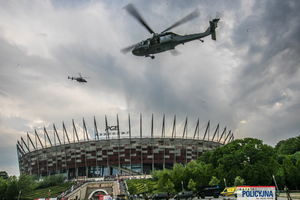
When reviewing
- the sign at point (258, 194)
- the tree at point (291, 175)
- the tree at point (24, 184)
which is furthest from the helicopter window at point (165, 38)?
the tree at point (24, 184)

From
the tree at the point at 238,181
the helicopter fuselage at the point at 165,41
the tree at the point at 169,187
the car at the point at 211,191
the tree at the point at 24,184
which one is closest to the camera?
the helicopter fuselage at the point at 165,41

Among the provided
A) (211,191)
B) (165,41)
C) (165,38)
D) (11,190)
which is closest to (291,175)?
(211,191)

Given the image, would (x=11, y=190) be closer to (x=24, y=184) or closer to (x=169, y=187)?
(x=24, y=184)

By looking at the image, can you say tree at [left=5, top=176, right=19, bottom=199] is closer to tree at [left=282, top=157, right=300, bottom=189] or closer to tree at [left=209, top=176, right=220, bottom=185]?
tree at [left=209, top=176, right=220, bottom=185]

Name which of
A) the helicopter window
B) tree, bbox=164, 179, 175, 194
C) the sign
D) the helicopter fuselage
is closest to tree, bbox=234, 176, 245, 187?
tree, bbox=164, 179, 175, 194

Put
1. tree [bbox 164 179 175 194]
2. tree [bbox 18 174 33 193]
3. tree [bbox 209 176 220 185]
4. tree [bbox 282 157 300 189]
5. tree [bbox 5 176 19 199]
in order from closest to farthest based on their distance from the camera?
tree [bbox 164 179 175 194]
tree [bbox 209 176 220 185]
tree [bbox 282 157 300 189]
tree [bbox 5 176 19 199]
tree [bbox 18 174 33 193]

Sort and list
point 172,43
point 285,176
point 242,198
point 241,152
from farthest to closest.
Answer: point 241,152 < point 285,176 < point 172,43 < point 242,198

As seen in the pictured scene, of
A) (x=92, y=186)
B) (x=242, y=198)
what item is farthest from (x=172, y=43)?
(x=92, y=186)

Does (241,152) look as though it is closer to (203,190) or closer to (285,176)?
(285,176)

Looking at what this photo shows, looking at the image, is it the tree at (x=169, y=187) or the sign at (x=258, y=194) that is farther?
the tree at (x=169, y=187)

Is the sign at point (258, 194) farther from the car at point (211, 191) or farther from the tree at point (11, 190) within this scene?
the tree at point (11, 190)

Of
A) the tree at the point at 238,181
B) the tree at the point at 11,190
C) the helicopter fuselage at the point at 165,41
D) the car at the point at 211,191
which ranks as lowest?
the tree at the point at 11,190
